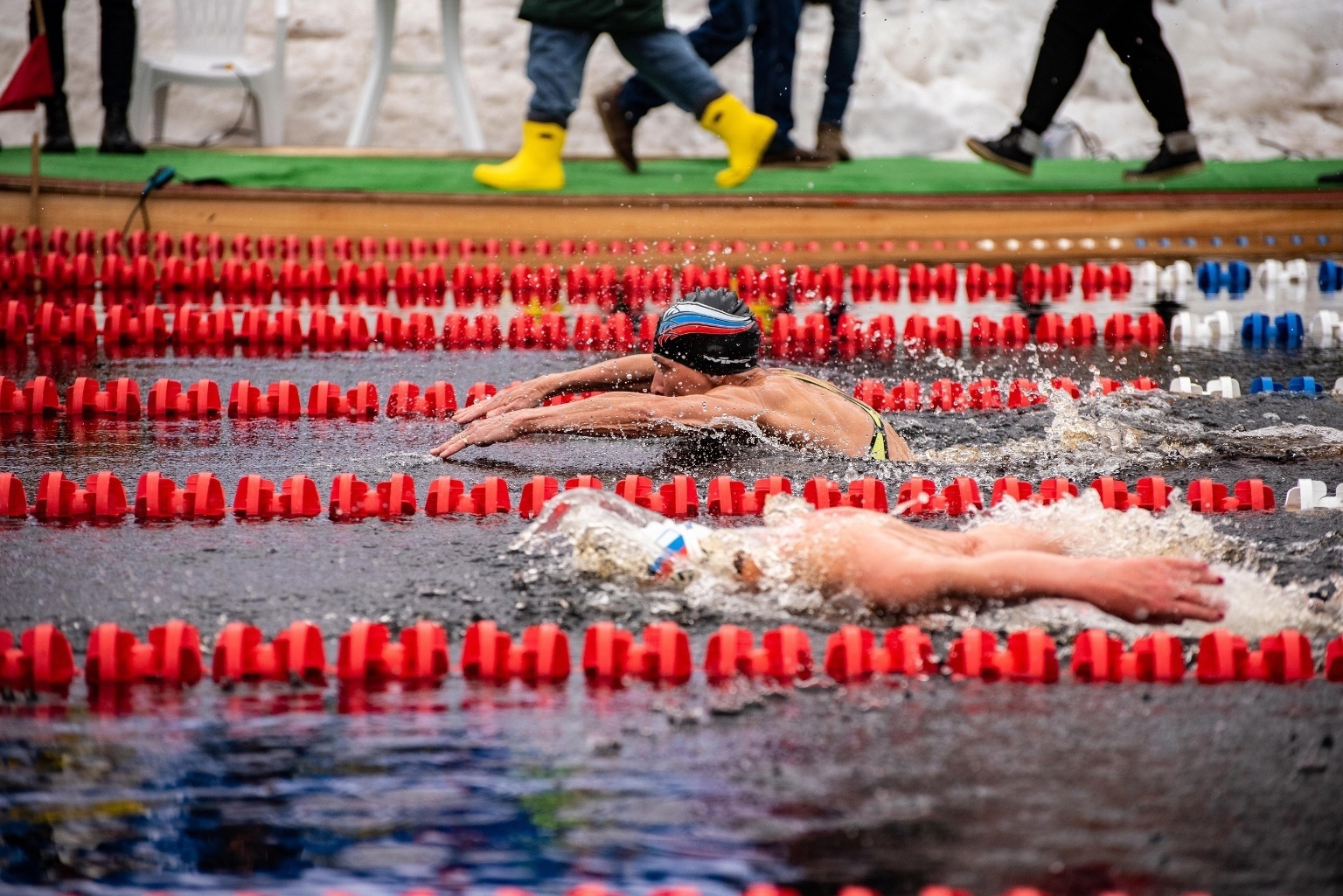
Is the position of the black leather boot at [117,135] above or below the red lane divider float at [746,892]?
above

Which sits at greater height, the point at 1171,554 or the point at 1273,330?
the point at 1273,330

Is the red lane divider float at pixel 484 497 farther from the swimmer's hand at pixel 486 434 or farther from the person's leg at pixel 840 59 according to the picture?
the person's leg at pixel 840 59

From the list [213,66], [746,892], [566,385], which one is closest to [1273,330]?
[566,385]

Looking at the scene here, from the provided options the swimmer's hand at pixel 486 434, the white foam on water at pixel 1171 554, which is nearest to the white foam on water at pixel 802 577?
the white foam on water at pixel 1171 554

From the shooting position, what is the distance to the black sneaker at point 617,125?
9.24 metres

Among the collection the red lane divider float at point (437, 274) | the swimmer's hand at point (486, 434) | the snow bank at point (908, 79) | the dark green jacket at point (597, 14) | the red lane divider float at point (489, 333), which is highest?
the snow bank at point (908, 79)

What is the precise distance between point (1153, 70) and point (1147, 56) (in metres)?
0.09

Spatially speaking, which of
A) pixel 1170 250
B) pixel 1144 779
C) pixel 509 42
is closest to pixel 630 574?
pixel 1144 779

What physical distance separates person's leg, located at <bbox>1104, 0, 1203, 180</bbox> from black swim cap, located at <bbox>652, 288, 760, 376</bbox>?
4.14 m

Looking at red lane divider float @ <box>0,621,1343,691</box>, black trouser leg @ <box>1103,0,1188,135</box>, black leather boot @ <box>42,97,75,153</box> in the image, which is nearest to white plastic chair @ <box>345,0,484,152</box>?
black leather boot @ <box>42,97,75,153</box>

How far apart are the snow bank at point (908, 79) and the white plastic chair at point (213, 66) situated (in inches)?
38.0

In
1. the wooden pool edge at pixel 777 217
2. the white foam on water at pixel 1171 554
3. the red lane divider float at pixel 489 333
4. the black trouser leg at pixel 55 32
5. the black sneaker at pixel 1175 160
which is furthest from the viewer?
the black trouser leg at pixel 55 32

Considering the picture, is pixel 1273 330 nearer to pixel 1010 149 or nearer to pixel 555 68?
pixel 1010 149

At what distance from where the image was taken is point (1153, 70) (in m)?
8.15
